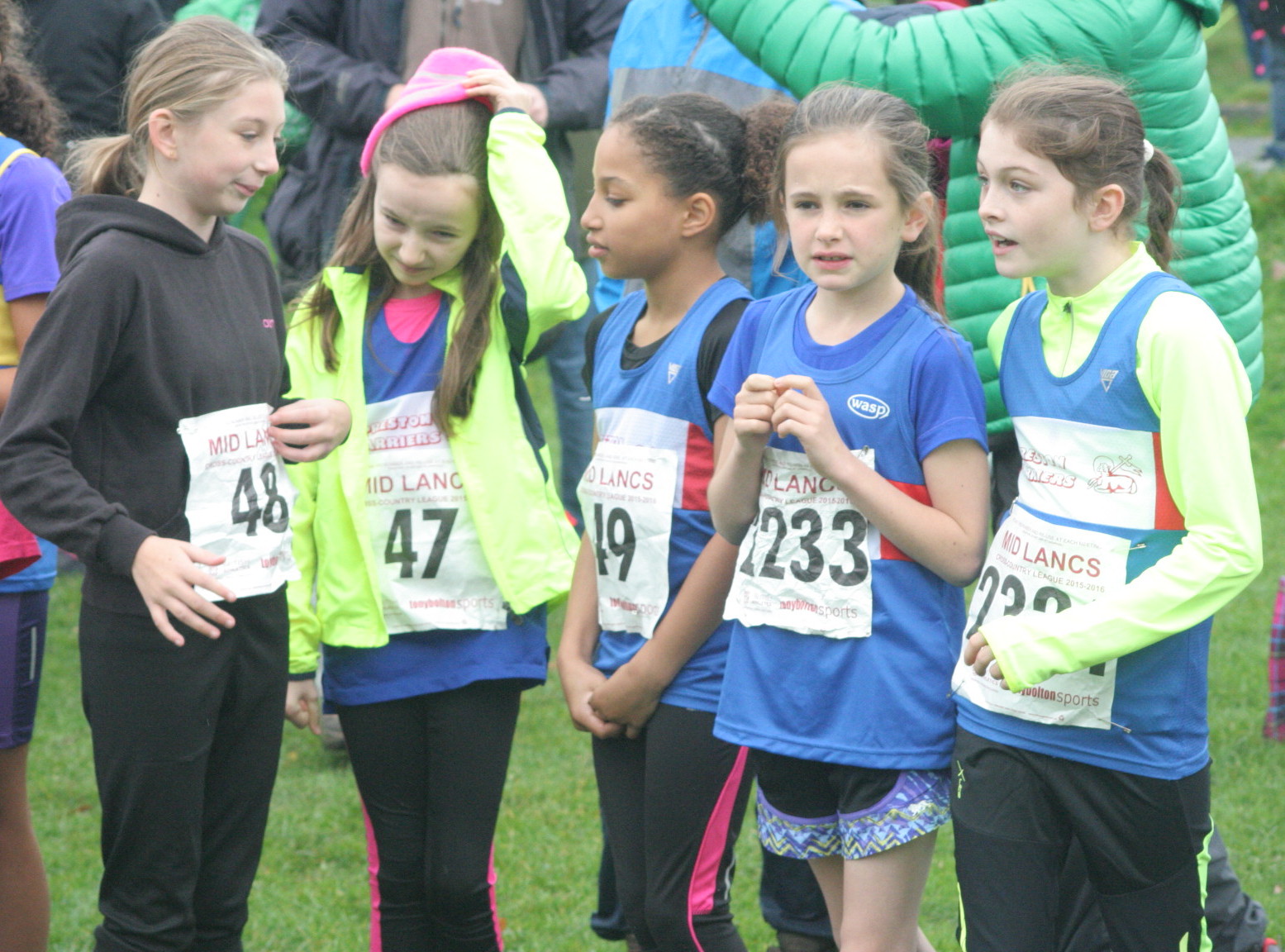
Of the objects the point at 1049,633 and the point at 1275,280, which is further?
the point at 1275,280

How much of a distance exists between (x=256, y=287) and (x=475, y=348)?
451 millimetres

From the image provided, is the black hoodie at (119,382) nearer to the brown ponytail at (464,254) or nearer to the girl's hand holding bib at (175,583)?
the girl's hand holding bib at (175,583)

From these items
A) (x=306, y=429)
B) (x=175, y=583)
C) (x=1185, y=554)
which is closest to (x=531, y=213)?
(x=306, y=429)

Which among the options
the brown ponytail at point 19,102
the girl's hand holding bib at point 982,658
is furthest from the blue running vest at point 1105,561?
the brown ponytail at point 19,102

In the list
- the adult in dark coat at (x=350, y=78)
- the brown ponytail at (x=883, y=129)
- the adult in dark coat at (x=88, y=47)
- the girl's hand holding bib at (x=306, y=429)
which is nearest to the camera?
the brown ponytail at (x=883, y=129)

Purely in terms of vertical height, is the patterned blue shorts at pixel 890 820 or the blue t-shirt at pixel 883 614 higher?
the blue t-shirt at pixel 883 614

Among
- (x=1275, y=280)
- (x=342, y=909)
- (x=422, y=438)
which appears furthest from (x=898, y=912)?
(x=1275, y=280)

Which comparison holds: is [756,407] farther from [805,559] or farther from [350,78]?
[350,78]

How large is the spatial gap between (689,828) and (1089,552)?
0.92 m

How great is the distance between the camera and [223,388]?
2.79 m

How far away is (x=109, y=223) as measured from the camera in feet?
8.84

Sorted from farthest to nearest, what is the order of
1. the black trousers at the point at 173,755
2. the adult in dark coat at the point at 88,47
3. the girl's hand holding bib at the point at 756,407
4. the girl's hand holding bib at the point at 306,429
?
1. the adult in dark coat at the point at 88,47
2. the girl's hand holding bib at the point at 306,429
3. the black trousers at the point at 173,755
4. the girl's hand holding bib at the point at 756,407

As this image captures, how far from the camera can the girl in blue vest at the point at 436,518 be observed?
10.1 feet

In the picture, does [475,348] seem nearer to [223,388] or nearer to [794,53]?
[223,388]
